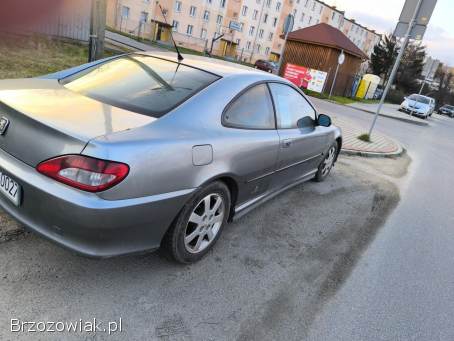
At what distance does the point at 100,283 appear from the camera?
2674 millimetres

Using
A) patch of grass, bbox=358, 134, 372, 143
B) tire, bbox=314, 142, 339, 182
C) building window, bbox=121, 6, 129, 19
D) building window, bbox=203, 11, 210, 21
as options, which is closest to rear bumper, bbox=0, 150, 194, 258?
tire, bbox=314, 142, 339, 182

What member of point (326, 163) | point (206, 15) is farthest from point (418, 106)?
point (206, 15)

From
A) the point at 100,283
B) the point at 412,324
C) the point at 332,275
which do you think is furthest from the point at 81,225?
the point at 412,324

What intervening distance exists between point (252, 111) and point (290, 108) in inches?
34.3

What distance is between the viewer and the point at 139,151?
2.28 meters

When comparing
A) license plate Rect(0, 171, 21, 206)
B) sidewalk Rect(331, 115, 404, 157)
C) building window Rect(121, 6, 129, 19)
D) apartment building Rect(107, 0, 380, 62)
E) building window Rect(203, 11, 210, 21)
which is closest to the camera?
license plate Rect(0, 171, 21, 206)

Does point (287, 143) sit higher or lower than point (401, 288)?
higher

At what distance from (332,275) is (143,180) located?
6.47ft

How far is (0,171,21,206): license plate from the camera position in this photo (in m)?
2.36

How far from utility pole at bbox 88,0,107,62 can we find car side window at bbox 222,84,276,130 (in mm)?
3225

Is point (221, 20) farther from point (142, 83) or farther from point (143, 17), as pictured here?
point (142, 83)

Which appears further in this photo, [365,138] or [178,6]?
[178,6]

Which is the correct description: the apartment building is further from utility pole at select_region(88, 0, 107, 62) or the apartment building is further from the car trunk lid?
the car trunk lid

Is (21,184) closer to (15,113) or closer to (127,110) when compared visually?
(15,113)
